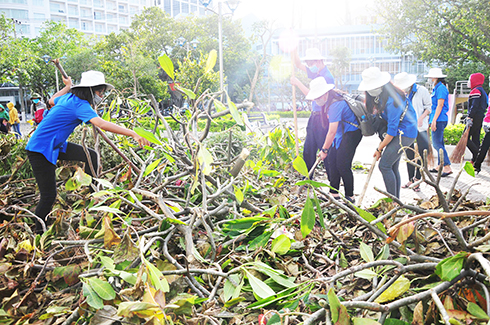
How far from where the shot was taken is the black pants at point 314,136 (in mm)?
5016

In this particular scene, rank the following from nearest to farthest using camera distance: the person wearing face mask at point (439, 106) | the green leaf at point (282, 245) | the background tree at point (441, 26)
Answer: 1. the green leaf at point (282, 245)
2. the person wearing face mask at point (439, 106)
3. the background tree at point (441, 26)

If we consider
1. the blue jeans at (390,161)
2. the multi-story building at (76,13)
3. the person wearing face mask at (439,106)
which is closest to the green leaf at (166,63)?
the blue jeans at (390,161)

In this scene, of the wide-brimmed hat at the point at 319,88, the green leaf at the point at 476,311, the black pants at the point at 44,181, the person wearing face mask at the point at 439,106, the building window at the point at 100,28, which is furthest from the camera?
the building window at the point at 100,28

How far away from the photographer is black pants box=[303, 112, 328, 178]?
5016mm

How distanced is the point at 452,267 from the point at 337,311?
0.40 m

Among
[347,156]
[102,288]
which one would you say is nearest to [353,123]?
[347,156]

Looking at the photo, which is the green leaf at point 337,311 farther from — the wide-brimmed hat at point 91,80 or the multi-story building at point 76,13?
the multi-story building at point 76,13

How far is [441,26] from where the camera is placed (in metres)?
14.9

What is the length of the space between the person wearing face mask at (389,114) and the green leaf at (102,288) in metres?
3.16

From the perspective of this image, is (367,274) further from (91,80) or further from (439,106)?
(439,106)

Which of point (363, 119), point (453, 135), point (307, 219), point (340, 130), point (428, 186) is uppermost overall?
point (363, 119)

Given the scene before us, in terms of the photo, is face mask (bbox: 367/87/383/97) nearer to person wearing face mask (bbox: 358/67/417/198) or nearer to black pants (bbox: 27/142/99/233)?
person wearing face mask (bbox: 358/67/417/198)

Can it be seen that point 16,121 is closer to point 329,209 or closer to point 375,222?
point 329,209

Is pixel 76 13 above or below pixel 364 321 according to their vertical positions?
above
